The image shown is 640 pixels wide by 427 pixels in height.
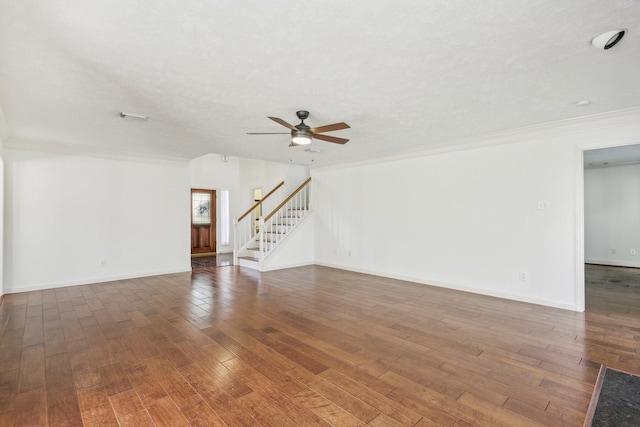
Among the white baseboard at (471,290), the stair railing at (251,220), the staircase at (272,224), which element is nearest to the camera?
the white baseboard at (471,290)

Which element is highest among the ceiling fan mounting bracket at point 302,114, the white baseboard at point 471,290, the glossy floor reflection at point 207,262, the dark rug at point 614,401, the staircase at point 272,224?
the ceiling fan mounting bracket at point 302,114

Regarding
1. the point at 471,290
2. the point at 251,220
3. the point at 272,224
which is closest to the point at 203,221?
the point at 251,220

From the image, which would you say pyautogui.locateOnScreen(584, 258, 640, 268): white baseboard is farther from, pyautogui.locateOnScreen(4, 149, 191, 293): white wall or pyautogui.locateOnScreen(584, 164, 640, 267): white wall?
pyautogui.locateOnScreen(4, 149, 191, 293): white wall

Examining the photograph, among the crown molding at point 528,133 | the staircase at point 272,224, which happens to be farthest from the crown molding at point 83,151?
the crown molding at point 528,133

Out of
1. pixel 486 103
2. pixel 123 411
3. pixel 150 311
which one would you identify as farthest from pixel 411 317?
pixel 150 311

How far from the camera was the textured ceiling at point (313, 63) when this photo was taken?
76.0 inches

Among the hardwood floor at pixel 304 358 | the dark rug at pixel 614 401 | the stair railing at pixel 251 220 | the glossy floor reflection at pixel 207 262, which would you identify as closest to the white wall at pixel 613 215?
the hardwood floor at pixel 304 358

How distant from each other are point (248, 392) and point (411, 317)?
228 cm

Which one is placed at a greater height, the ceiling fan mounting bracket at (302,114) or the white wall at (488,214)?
the ceiling fan mounting bracket at (302,114)

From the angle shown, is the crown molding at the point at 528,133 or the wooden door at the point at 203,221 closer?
the crown molding at the point at 528,133

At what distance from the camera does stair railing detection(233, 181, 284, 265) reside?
773 cm

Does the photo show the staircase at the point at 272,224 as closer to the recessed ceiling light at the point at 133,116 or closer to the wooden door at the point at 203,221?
the wooden door at the point at 203,221

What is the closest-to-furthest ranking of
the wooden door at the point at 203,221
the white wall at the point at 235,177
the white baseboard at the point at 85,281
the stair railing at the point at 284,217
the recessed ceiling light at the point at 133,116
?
1. the recessed ceiling light at the point at 133,116
2. the white baseboard at the point at 85,281
3. the stair railing at the point at 284,217
4. the white wall at the point at 235,177
5. the wooden door at the point at 203,221

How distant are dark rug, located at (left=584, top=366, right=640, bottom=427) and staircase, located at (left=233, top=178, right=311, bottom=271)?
18.5 feet
